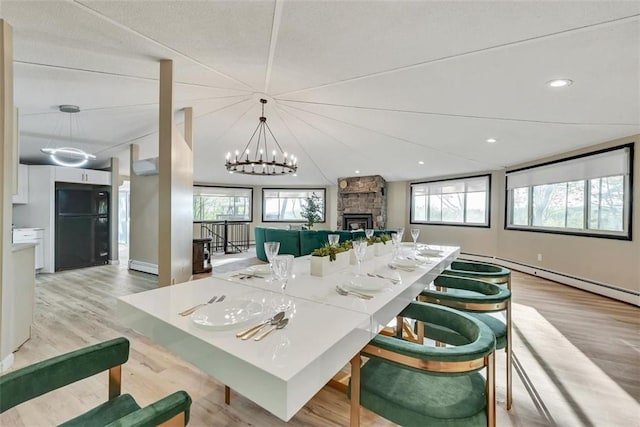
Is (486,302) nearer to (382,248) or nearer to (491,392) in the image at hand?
(491,392)

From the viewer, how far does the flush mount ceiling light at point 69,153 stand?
3.43 meters

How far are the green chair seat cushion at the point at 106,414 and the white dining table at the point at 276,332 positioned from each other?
0.27m

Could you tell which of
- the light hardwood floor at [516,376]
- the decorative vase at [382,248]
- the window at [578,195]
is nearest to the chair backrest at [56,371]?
the light hardwood floor at [516,376]

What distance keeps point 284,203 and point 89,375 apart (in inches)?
347

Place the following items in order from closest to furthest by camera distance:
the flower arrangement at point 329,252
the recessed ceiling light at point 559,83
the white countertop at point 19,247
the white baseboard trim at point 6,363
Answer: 1. the flower arrangement at point 329,252
2. the white baseboard trim at point 6,363
3. the white countertop at point 19,247
4. the recessed ceiling light at point 559,83

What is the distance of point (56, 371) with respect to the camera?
927 millimetres

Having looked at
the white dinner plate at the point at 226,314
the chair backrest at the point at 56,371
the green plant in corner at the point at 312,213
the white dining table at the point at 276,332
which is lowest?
the chair backrest at the point at 56,371

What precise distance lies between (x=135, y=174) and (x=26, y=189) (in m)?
1.89

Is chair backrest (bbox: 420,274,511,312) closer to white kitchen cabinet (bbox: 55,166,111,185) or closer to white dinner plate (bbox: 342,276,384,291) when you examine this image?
white dinner plate (bbox: 342,276,384,291)

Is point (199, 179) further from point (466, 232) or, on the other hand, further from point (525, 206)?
point (525, 206)

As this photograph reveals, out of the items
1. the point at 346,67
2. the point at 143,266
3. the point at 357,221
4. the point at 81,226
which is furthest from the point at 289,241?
the point at 81,226

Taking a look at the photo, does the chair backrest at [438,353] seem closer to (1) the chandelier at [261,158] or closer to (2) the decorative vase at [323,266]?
(2) the decorative vase at [323,266]

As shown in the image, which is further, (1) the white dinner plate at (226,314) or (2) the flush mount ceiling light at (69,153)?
(2) the flush mount ceiling light at (69,153)

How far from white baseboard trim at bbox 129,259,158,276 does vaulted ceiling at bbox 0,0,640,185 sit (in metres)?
2.38
